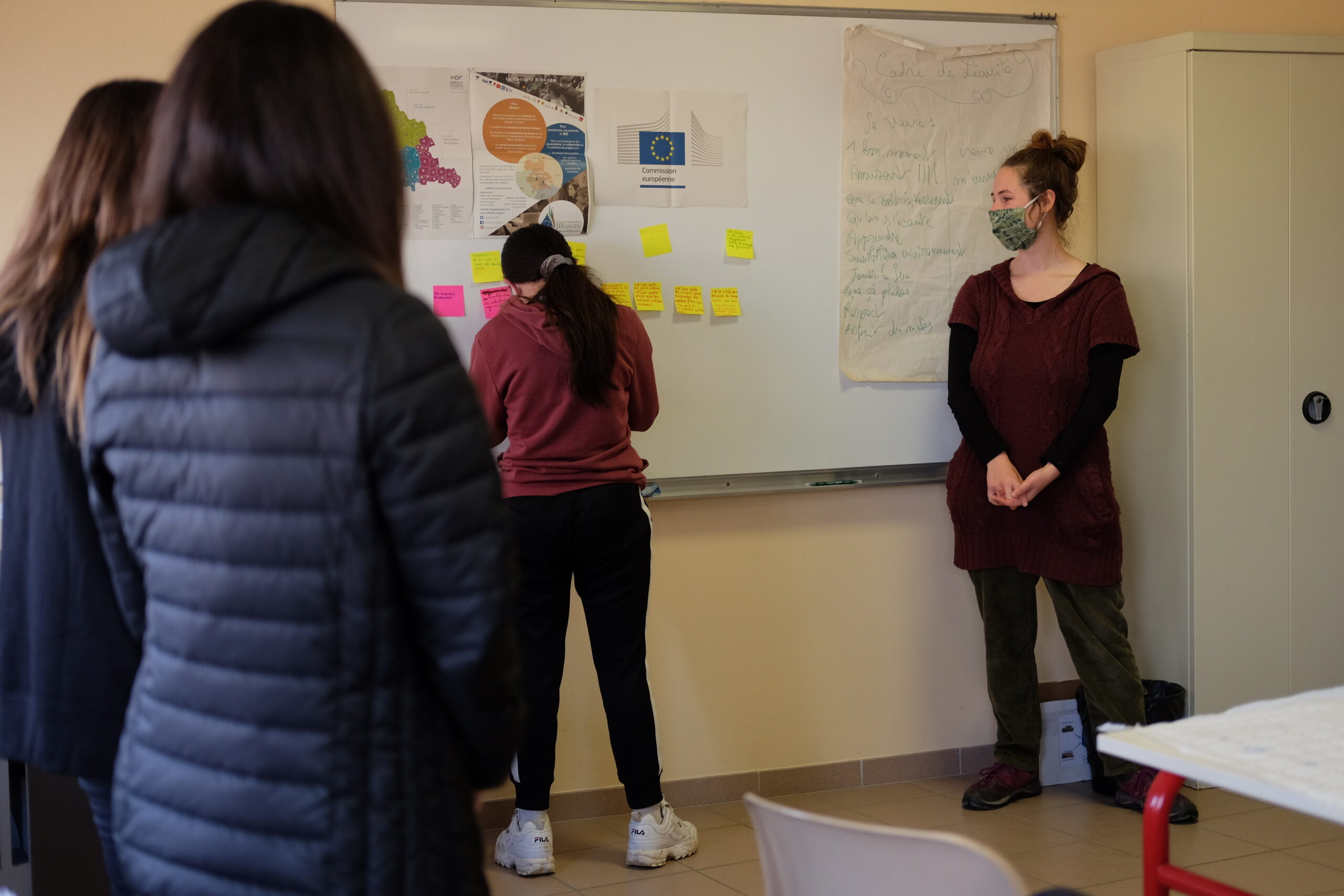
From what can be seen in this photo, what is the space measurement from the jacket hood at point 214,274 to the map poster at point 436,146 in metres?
2.04

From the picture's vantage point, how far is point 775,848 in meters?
1.12

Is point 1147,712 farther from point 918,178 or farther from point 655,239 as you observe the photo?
point 655,239

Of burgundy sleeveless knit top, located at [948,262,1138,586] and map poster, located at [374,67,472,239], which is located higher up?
map poster, located at [374,67,472,239]

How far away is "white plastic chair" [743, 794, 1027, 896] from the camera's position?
3.14 ft

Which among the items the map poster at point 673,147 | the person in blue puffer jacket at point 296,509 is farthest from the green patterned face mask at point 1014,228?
the person in blue puffer jacket at point 296,509

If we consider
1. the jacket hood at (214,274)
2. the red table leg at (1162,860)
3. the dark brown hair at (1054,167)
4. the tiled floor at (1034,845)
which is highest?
the dark brown hair at (1054,167)

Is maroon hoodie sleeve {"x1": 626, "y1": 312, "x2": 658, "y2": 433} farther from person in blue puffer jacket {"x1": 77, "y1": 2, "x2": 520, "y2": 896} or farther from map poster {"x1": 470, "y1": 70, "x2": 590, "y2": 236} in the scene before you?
person in blue puffer jacket {"x1": 77, "y1": 2, "x2": 520, "y2": 896}

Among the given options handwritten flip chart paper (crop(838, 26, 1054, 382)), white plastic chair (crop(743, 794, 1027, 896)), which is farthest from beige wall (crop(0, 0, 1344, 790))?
white plastic chair (crop(743, 794, 1027, 896))

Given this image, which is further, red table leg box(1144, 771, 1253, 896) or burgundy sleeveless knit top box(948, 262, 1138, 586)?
burgundy sleeveless knit top box(948, 262, 1138, 586)

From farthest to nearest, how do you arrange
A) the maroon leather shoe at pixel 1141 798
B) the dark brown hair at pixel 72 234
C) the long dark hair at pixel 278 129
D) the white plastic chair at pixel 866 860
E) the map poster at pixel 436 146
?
the maroon leather shoe at pixel 1141 798, the map poster at pixel 436 146, the dark brown hair at pixel 72 234, the long dark hair at pixel 278 129, the white plastic chair at pixel 866 860

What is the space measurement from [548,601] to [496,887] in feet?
2.24

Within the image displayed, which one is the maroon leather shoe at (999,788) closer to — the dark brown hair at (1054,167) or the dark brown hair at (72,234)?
the dark brown hair at (1054,167)

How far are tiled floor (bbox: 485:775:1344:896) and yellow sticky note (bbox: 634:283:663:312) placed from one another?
55.0 inches

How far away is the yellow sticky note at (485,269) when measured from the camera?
3094 mm
